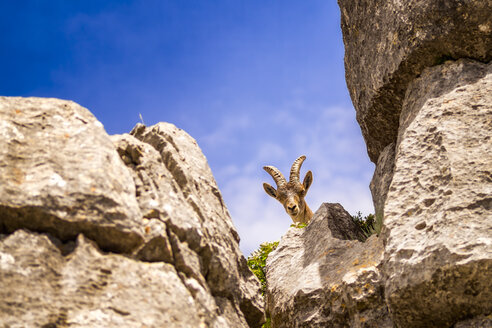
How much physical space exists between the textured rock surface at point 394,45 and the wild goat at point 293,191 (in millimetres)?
10208

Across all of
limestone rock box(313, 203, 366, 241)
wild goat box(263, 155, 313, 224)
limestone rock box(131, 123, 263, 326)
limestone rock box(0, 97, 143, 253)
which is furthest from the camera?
wild goat box(263, 155, 313, 224)

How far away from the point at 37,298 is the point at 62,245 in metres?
0.50

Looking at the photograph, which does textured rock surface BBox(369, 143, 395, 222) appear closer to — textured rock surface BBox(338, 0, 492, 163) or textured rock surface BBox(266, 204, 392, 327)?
textured rock surface BBox(338, 0, 492, 163)

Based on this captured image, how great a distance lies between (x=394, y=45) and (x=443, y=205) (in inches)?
114

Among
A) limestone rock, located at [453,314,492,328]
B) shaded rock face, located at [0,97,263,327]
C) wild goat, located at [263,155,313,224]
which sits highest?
wild goat, located at [263,155,313,224]

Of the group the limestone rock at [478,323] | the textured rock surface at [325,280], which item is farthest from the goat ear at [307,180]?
the limestone rock at [478,323]

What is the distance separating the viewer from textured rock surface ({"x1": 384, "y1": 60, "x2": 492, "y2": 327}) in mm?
4723

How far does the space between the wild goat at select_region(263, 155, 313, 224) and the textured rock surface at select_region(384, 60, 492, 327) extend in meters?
12.3

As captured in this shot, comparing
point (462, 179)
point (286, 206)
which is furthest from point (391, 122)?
point (286, 206)

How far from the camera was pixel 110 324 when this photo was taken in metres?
3.42

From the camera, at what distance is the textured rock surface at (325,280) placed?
5707mm

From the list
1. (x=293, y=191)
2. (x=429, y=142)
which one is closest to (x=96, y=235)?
(x=429, y=142)

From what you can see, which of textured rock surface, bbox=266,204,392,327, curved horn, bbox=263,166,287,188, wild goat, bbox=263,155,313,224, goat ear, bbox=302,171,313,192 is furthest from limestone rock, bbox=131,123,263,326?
goat ear, bbox=302,171,313,192

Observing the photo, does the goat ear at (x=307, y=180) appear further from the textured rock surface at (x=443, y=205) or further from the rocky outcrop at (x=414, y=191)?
the textured rock surface at (x=443, y=205)
